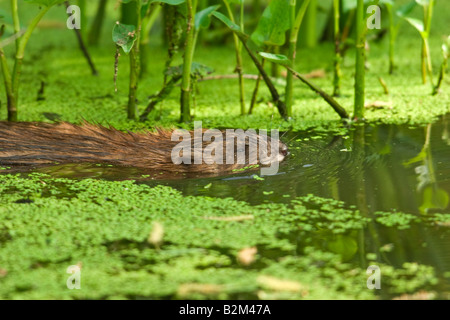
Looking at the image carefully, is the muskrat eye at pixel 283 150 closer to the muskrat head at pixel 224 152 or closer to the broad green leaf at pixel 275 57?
the muskrat head at pixel 224 152

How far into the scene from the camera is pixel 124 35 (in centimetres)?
236

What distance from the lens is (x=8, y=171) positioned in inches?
92.4

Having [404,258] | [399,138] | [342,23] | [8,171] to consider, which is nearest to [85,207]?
[8,171]

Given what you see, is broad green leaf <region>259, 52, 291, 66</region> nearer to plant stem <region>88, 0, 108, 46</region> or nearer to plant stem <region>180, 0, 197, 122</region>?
plant stem <region>180, 0, 197, 122</region>

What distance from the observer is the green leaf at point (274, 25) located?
2.68m

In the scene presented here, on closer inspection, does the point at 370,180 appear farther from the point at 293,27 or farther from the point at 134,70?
the point at 134,70

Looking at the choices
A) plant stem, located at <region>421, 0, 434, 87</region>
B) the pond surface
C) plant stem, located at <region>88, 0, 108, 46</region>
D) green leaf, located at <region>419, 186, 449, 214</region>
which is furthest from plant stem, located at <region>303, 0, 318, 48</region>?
green leaf, located at <region>419, 186, 449, 214</region>

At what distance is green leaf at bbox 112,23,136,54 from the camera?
7.64ft

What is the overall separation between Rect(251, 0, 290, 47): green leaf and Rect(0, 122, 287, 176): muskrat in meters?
0.45

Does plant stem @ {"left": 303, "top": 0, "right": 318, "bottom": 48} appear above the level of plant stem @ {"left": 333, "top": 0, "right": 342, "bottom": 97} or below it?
above

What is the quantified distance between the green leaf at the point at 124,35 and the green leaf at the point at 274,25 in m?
0.53

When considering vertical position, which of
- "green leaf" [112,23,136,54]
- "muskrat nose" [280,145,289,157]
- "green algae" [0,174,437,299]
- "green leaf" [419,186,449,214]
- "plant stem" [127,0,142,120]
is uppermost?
"green leaf" [112,23,136,54]

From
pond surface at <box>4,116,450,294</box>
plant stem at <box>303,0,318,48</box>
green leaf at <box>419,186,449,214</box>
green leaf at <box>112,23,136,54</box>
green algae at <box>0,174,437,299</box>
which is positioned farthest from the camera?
plant stem at <box>303,0,318,48</box>

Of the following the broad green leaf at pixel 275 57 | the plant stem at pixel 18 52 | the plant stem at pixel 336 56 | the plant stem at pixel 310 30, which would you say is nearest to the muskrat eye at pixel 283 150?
the broad green leaf at pixel 275 57
